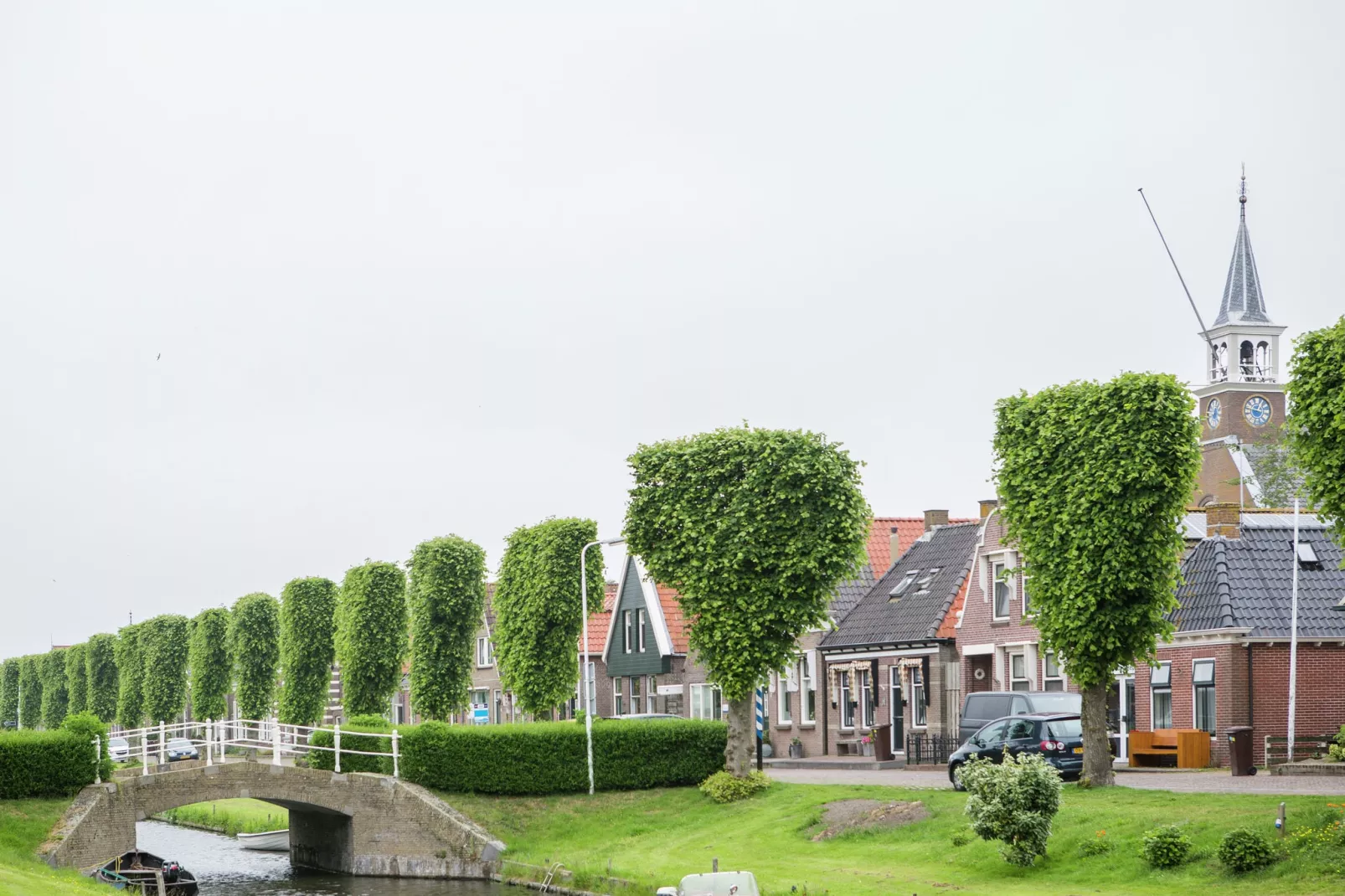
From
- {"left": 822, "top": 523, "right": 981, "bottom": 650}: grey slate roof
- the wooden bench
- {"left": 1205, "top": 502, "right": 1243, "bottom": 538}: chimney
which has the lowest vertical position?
the wooden bench

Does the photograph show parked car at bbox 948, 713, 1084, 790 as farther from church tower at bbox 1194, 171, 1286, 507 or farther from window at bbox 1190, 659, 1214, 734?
church tower at bbox 1194, 171, 1286, 507

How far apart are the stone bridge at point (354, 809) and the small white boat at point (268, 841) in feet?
32.0

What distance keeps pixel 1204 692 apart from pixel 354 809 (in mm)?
21607

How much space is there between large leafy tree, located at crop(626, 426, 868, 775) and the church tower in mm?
71287

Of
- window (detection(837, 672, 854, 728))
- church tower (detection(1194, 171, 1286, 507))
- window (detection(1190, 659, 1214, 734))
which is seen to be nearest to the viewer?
window (detection(1190, 659, 1214, 734))

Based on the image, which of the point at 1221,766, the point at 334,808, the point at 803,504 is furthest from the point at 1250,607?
the point at 334,808

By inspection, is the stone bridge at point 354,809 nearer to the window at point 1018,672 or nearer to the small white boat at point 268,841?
the small white boat at point 268,841

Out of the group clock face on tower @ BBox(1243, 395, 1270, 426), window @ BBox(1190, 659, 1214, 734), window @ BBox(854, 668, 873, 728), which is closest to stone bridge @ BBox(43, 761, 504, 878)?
window @ BBox(1190, 659, 1214, 734)

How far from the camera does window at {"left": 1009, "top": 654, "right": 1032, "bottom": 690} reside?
47.9 meters

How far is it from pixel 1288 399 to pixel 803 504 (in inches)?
624

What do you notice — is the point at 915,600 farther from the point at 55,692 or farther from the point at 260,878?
the point at 55,692

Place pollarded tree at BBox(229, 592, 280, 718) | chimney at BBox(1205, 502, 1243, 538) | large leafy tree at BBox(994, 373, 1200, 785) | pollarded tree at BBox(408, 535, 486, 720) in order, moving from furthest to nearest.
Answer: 1. pollarded tree at BBox(229, 592, 280, 718)
2. pollarded tree at BBox(408, 535, 486, 720)
3. chimney at BBox(1205, 502, 1243, 538)
4. large leafy tree at BBox(994, 373, 1200, 785)

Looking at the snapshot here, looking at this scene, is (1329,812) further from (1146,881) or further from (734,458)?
(734,458)

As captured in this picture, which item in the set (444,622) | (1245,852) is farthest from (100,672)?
(1245,852)
